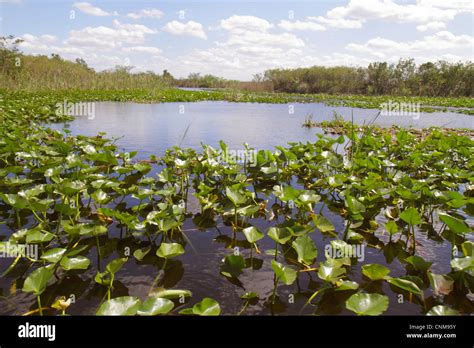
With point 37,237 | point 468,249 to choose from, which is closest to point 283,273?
point 468,249

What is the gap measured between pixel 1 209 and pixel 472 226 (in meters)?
4.17

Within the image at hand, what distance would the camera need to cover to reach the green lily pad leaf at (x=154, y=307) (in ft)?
4.77

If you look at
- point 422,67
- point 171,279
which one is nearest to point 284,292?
point 171,279

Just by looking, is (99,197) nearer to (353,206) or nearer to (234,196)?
(234,196)

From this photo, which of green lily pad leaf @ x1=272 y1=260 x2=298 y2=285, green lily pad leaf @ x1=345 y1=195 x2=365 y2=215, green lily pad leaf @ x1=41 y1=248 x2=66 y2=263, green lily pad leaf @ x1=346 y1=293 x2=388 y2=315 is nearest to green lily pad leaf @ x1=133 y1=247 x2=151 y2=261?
green lily pad leaf @ x1=41 y1=248 x2=66 y2=263

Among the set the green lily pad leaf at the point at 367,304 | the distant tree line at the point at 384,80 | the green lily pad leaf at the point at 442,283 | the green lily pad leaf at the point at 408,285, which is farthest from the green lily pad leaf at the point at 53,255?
the distant tree line at the point at 384,80

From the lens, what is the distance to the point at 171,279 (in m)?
2.10

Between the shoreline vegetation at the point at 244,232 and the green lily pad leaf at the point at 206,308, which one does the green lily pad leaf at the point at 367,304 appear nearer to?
the shoreline vegetation at the point at 244,232

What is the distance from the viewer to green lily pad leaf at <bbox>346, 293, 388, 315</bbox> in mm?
1508

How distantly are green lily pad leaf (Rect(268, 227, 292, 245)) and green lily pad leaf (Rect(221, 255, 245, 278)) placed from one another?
0.86 feet

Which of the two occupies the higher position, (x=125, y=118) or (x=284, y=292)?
(x=125, y=118)

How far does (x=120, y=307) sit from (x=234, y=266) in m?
0.74
